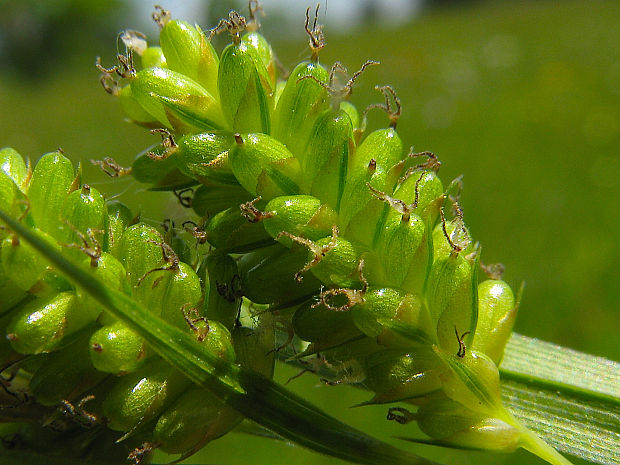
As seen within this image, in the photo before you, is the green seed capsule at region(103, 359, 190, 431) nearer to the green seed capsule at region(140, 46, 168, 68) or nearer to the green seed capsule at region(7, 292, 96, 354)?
the green seed capsule at region(7, 292, 96, 354)

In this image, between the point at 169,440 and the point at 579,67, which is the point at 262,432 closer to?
the point at 169,440

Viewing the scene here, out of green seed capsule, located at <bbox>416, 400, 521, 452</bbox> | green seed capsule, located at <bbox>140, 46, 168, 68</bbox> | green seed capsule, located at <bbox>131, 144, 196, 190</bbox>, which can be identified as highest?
green seed capsule, located at <bbox>140, 46, 168, 68</bbox>

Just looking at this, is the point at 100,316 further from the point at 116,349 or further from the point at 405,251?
the point at 405,251

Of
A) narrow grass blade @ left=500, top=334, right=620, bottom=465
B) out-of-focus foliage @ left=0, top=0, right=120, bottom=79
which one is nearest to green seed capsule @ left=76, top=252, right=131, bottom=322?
narrow grass blade @ left=500, top=334, right=620, bottom=465

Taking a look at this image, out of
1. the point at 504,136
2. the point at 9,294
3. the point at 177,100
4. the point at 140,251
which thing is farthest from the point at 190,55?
the point at 504,136

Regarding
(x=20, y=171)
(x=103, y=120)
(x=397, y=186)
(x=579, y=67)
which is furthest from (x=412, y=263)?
(x=103, y=120)

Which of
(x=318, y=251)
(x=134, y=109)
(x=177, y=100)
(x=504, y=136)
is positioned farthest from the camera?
(x=504, y=136)
